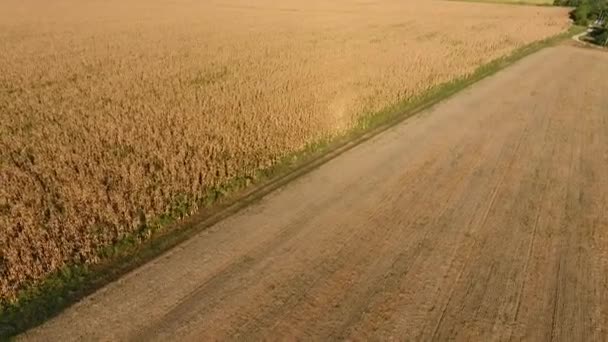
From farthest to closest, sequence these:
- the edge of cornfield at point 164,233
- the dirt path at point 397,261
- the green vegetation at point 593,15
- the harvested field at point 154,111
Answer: the green vegetation at point 593,15 → the harvested field at point 154,111 → the edge of cornfield at point 164,233 → the dirt path at point 397,261

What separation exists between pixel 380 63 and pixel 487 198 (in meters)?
13.8

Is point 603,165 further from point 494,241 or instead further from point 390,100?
point 390,100

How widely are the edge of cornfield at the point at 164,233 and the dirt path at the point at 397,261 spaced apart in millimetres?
228

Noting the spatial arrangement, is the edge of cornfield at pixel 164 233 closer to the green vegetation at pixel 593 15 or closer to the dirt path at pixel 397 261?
the dirt path at pixel 397 261

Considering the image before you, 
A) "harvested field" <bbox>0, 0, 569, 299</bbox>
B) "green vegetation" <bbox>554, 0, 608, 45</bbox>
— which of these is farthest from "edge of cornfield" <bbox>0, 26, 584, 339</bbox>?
"green vegetation" <bbox>554, 0, 608, 45</bbox>

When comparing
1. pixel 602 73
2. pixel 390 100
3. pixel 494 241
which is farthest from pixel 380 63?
pixel 494 241

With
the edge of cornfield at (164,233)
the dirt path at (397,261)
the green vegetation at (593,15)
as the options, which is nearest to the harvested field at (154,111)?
the edge of cornfield at (164,233)

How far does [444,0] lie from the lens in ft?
277

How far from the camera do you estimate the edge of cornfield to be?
5160 millimetres

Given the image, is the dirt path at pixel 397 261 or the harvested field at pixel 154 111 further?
the harvested field at pixel 154 111

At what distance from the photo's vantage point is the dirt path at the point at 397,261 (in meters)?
5.05

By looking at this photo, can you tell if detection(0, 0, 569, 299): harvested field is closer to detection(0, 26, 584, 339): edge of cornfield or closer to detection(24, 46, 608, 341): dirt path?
detection(0, 26, 584, 339): edge of cornfield

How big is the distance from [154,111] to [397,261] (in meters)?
8.76

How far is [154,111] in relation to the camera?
12.4 meters
